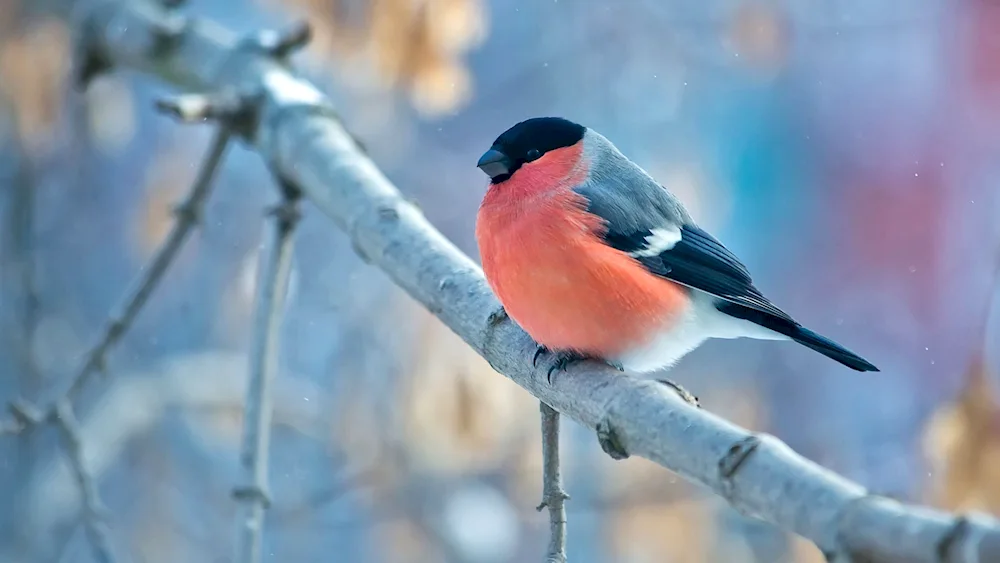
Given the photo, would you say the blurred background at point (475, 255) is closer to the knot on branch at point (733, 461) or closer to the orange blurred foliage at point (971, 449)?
the orange blurred foliage at point (971, 449)

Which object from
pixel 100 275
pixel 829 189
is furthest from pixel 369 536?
pixel 829 189

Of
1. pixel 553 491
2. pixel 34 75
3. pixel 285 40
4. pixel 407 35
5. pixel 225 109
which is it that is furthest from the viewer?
pixel 34 75

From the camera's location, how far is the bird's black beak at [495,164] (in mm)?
1056

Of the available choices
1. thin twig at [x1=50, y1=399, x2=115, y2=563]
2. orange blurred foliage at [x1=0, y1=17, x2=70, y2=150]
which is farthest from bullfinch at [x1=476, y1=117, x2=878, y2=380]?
orange blurred foliage at [x1=0, y1=17, x2=70, y2=150]

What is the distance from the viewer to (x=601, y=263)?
0.98 meters

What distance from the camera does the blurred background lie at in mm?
1675

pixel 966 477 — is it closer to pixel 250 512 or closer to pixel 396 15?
pixel 250 512

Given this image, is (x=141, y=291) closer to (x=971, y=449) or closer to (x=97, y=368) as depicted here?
(x=97, y=368)

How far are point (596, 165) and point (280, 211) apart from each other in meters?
0.34

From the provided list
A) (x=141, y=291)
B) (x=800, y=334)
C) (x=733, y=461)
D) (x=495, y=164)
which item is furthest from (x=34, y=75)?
(x=733, y=461)

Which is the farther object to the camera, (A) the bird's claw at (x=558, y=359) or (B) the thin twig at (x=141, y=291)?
(B) the thin twig at (x=141, y=291)

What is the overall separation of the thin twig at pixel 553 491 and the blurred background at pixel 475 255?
0.43 meters

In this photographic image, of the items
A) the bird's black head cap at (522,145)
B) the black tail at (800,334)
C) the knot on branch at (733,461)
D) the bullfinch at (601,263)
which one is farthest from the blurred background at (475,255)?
the knot on branch at (733,461)

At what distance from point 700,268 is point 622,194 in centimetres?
12
